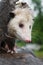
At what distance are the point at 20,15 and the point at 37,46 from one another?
43.2ft

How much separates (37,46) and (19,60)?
44.5 feet

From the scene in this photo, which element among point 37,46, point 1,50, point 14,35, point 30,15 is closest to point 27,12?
point 30,15

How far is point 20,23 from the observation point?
216 inches

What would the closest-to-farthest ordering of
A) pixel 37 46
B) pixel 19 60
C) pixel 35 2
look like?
pixel 19 60 < pixel 37 46 < pixel 35 2

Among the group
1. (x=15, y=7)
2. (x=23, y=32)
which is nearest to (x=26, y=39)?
(x=23, y=32)

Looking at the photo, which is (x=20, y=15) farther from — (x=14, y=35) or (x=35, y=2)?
(x=35, y=2)

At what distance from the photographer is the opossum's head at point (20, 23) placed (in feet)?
17.8

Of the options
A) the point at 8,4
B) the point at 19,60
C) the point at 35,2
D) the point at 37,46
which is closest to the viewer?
the point at 19,60

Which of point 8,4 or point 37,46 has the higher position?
point 8,4

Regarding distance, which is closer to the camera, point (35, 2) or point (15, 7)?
point (15, 7)

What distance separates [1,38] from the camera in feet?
17.8

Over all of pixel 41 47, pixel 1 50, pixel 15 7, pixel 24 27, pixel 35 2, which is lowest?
pixel 41 47

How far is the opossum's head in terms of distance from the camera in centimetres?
541

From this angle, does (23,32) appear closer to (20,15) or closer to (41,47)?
(20,15)
